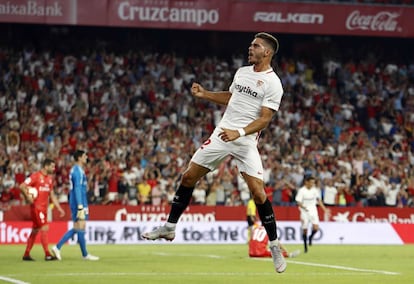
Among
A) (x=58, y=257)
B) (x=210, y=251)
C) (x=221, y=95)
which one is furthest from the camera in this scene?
(x=210, y=251)

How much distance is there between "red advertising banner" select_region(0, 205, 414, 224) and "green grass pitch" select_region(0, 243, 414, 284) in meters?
4.34

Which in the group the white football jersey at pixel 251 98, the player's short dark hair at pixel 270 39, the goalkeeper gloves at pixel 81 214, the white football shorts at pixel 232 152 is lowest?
the goalkeeper gloves at pixel 81 214

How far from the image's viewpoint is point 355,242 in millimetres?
32844

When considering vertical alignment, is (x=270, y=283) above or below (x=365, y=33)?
below

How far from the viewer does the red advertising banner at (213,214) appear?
32.8 meters

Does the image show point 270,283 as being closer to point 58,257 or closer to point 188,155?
point 58,257

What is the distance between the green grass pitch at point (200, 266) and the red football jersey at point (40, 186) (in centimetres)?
114

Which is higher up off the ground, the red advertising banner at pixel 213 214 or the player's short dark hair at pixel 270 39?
the player's short dark hair at pixel 270 39

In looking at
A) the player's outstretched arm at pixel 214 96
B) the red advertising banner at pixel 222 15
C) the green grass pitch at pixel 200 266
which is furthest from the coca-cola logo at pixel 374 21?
the player's outstretched arm at pixel 214 96

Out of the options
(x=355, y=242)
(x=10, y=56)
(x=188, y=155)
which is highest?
(x=10, y=56)

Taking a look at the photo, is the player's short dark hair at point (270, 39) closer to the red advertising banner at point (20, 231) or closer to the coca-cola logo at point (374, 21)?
the red advertising banner at point (20, 231)

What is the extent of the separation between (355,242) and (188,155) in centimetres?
672

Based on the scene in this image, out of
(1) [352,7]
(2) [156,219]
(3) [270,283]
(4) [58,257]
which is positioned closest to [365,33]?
(1) [352,7]

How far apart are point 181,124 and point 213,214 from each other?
18.0 ft
